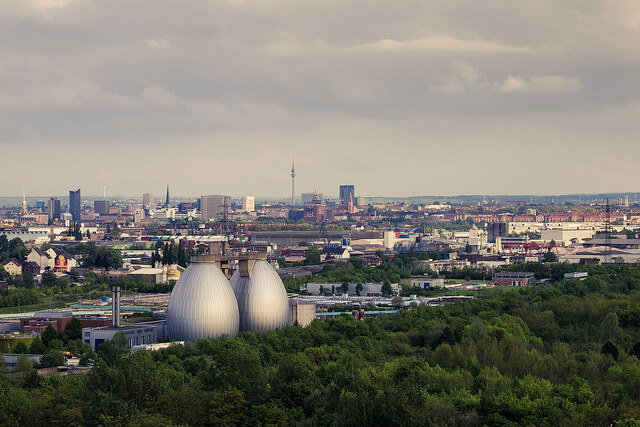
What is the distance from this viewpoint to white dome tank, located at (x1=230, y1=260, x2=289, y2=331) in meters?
46.8

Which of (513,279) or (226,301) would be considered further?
(513,279)

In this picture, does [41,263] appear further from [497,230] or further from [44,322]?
[497,230]

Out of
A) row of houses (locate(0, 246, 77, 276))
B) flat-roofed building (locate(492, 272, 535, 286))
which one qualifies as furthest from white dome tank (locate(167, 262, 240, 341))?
row of houses (locate(0, 246, 77, 276))

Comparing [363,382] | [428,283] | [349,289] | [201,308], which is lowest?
[349,289]

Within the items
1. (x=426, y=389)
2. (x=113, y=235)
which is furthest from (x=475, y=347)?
(x=113, y=235)

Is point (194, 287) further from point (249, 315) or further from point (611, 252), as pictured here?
point (611, 252)

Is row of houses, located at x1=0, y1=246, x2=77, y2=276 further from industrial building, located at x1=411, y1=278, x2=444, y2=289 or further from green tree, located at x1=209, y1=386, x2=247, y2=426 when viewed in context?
green tree, located at x1=209, y1=386, x2=247, y2=426

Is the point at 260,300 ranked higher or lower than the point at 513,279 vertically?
higher

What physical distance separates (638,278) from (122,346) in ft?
117

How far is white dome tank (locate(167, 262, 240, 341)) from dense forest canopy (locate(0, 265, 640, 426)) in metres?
1.59

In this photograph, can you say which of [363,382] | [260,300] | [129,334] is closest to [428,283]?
[260,300]

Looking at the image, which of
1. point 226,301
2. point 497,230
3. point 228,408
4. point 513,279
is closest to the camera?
point 228,408

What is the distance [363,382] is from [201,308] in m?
17.4

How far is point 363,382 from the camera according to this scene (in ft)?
91.9
